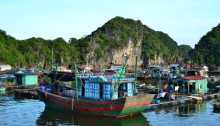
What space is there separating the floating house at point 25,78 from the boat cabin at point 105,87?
28.7 metres

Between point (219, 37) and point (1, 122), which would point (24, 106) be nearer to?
point (1, 122)

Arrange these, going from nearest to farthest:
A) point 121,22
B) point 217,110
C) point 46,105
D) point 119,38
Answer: point 217,110 < point 46,105 < point 119,38 < point 121,22

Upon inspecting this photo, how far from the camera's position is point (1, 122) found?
3359 centimetres

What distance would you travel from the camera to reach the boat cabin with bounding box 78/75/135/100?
117 feet

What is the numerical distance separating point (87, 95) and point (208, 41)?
145 m

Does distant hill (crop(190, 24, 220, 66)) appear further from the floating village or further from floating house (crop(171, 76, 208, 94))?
the floating village

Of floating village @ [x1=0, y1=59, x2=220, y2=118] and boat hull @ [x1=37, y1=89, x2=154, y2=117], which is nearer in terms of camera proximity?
boat hull @ [x1=37, y1=89, x2=154, y2=117]

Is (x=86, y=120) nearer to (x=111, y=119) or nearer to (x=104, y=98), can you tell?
(x=111, y=119)

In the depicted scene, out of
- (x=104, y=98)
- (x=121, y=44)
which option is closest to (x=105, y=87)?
(x=104, y=98)

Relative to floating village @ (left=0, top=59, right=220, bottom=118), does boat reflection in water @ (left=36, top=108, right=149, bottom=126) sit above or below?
below

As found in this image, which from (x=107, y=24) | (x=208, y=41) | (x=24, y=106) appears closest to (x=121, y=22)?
(x=107, y=24)

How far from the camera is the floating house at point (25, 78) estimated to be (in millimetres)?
64500

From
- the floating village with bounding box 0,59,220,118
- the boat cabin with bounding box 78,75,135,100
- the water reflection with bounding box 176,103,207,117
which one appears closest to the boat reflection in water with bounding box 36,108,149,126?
the floating village with bounding box 0,59,220,118

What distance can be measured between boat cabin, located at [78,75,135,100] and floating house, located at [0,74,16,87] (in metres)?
29.1
